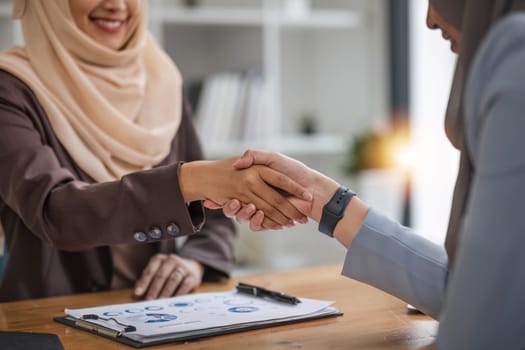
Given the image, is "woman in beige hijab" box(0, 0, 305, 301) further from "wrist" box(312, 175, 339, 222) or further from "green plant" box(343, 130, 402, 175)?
"green plant" box(343, 130, 402, 175)

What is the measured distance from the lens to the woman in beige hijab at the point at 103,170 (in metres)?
1.48

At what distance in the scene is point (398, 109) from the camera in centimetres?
373

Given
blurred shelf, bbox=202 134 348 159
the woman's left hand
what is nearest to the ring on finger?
the woman's left hand

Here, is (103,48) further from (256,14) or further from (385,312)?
(256,14)

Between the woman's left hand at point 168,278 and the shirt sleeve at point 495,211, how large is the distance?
728 millimetres

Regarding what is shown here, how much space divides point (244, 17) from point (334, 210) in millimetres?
2186

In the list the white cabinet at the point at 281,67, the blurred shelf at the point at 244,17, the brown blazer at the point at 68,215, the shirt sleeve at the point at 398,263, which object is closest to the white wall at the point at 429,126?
the white cabinet at the point at 281,67

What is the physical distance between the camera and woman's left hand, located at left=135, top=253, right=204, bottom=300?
158 cm

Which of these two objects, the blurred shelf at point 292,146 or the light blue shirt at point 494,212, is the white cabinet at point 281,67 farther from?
the light blue shirt at point 494,212

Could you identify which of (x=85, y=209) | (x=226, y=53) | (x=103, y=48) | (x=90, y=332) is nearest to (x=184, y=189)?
(x=85, y=209)

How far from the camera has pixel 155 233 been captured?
1459mm

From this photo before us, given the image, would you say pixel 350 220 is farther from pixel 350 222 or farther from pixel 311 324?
pixel 311 324

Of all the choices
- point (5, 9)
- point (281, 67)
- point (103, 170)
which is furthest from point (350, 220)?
point (281, 67)

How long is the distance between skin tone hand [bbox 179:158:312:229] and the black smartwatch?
0.09 meters
